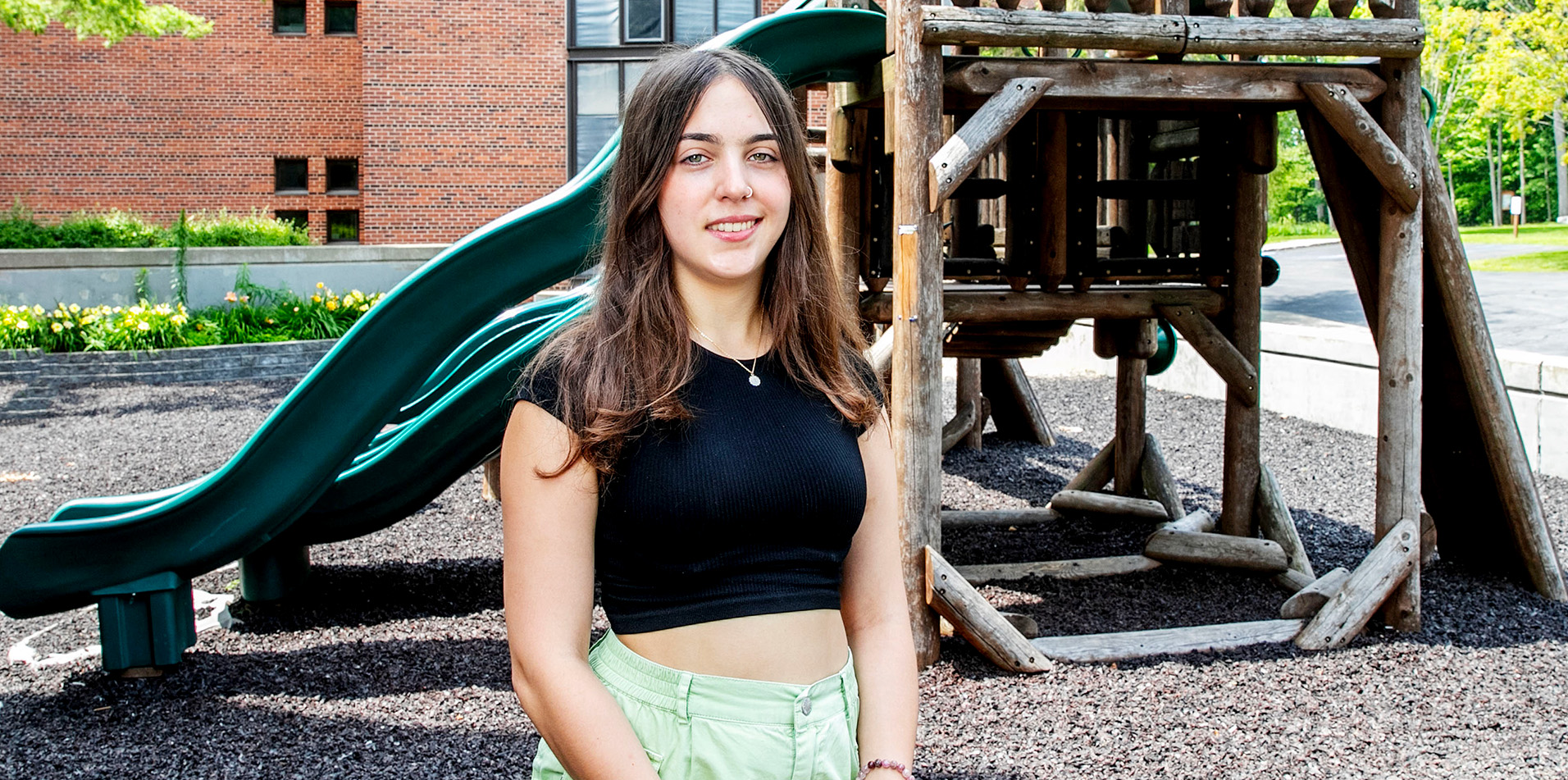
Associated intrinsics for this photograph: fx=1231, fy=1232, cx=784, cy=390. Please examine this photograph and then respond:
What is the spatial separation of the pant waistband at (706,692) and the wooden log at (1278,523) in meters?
4.76

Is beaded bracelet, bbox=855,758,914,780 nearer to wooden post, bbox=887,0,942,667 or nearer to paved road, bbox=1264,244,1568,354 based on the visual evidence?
wooden post, bbox=887,0,942,667

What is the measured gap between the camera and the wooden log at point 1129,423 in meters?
7.04

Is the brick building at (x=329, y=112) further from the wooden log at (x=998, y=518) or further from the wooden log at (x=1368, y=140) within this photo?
the wooden log at (x=1368, y=140)

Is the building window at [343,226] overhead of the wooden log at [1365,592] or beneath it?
overhead

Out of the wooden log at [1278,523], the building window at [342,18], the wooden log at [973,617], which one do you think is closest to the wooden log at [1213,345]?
the wooden log at [1278,523]

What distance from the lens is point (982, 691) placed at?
4.47 meters

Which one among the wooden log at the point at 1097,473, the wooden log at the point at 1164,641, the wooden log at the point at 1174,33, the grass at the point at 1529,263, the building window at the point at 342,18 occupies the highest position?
the building window at the point at 342,18

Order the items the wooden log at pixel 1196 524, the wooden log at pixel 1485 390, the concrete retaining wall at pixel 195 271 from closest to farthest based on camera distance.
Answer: the wooden log at pixel 1485 390 < the wooden log at pixel 1196 524 < the concrete retaining wall at pixel 195 271

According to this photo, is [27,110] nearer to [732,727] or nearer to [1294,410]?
[1294,410]

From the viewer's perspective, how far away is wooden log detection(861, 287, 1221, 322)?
18.4 ft

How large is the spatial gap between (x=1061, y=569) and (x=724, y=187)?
4634mm

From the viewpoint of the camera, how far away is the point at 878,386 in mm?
2025

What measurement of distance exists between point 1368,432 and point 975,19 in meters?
6.77

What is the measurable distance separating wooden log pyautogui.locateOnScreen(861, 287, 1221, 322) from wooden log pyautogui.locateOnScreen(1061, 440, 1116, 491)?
1.74m
